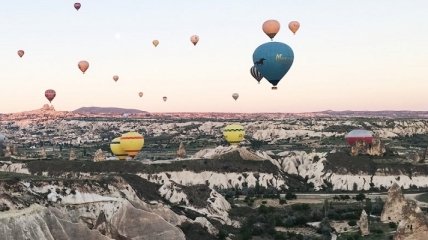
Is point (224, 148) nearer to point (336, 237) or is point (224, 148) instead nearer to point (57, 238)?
point (336, 237)

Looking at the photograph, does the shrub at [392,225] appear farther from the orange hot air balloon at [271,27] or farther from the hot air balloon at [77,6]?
the hot air balloon at [77,6]

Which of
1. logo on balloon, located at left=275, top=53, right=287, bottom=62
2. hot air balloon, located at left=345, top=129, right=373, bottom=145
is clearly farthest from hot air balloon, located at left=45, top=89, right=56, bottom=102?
logo on balloon, located at left=275, top=53, right=287, bottom=62

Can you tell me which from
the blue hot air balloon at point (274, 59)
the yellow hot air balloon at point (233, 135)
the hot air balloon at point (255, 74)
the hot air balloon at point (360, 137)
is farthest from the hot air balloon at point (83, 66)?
the hot air balloon at point (360, 137)

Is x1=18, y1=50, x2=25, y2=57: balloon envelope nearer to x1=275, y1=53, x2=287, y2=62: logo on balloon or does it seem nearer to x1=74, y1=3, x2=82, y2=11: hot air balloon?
x1=74, y1=3, x2=82, y2=11: hot air balloon

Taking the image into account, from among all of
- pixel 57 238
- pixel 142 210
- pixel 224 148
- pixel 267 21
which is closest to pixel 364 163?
pixel 224 148

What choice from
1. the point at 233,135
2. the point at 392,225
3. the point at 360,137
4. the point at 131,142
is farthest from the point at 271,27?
the point at 360,137
